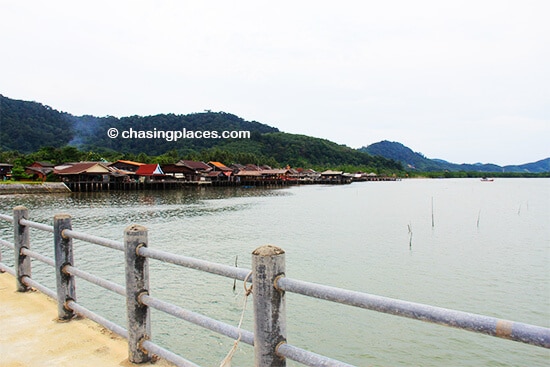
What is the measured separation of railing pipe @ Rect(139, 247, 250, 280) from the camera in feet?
7.97

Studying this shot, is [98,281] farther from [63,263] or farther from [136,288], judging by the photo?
[136,288]

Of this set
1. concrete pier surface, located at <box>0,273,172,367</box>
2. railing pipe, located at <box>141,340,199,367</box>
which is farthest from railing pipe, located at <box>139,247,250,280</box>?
concrete pier surface, located at <box>0,273,172,367</box>

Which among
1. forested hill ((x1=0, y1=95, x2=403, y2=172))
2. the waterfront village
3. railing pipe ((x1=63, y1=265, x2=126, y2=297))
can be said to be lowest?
the waterfront village

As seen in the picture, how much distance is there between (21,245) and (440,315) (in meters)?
5.28

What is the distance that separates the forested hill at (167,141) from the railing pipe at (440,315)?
9815 cm

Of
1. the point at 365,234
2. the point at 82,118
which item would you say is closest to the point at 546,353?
the point at 365,234

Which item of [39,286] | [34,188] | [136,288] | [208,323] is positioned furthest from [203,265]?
[34,188]

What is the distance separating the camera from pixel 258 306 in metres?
2.20

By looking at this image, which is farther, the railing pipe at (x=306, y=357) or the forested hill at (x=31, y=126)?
the forested hill at (x=31, y=126)

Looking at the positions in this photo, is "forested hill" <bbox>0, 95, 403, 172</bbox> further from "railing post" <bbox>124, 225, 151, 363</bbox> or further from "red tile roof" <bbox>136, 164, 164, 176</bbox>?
"railing post" <bbox>124, 225, 151, 363</bbox>

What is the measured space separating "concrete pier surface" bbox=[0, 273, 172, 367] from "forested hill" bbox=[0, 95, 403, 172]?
9505cm

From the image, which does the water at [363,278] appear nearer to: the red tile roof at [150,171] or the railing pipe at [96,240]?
the railing pipe at [96,240]

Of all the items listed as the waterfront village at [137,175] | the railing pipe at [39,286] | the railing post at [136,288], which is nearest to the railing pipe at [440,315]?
the railing post at [136,288]

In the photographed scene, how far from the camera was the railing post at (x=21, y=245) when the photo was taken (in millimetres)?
5074
